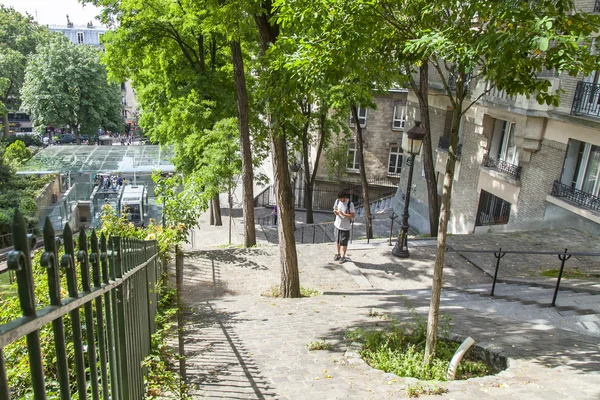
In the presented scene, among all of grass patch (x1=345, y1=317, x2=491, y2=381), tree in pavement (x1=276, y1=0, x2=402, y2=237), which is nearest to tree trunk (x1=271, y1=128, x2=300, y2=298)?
tree in pavement (x1=276, y1=0, x2=402, y2=237)

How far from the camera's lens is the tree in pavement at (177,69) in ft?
53.2

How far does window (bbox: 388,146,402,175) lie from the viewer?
30828 mm

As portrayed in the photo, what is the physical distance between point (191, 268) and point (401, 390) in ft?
25.9

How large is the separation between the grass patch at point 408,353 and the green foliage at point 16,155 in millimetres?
27313

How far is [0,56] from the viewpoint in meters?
38.7

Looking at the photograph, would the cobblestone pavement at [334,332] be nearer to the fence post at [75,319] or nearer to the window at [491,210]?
the fence post at [75,319]

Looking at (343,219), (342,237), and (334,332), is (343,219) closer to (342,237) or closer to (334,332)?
(342,237)

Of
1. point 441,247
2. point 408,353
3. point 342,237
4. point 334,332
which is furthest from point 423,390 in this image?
point 342,237

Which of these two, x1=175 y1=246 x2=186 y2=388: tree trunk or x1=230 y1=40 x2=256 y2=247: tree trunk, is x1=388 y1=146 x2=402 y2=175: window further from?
x1=175 y1=246 x2=186 y2=388: tree trunk

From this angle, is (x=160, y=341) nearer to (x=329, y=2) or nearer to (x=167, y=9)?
(x=329, y=2)

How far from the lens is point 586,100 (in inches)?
512

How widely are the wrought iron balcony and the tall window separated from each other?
1030 millimetres

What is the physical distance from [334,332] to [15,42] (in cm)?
5276

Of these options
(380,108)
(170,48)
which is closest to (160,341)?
(170,48)
